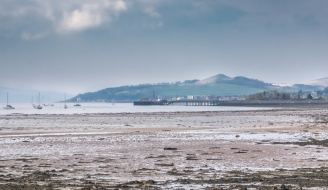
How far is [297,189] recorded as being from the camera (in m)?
11.1

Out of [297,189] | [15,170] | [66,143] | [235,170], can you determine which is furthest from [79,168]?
[66,143]

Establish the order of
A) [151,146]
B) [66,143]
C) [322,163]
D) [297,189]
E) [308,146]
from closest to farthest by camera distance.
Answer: [297,189], [322,163], [308,146], [151,146], [66,143]

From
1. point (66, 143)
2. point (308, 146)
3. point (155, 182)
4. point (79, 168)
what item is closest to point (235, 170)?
point (155, 182)

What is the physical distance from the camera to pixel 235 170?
15000mm

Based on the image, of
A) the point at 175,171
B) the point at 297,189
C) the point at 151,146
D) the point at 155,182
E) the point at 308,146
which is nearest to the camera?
the point at 297,189

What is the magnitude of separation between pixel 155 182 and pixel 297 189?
152 inches

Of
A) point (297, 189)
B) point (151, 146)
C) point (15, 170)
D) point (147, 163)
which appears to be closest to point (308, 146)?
point (151, 146)

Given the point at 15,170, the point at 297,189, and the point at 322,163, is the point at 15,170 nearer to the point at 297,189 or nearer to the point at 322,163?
the point at 297,189

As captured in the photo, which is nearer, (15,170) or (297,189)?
(297,189)

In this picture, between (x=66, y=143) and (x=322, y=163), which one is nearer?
(x=322, y=163)

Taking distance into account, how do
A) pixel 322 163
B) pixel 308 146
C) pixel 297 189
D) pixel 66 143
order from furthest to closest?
pixel 66 143 → pixel 308 146 → pixel 322 163 → pixel 297 189

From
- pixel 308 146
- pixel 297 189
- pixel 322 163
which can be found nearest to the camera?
pixel 297 189

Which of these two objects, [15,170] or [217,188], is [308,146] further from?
[15,170]

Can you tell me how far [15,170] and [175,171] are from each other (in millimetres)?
5468
